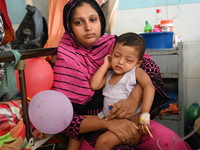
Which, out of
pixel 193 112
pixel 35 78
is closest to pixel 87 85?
pixel 35 78

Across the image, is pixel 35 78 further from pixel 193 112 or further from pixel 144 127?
pixel 193 112

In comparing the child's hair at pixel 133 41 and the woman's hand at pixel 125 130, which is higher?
the child's hair at pixel 133 41

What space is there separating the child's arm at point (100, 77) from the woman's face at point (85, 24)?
Answer: 17cm

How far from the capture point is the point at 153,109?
1.30 m

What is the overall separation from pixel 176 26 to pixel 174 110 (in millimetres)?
1033

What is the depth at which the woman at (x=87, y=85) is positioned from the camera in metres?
1.21

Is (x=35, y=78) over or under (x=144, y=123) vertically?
over

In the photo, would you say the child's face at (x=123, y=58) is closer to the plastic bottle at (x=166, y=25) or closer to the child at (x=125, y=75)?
the child at (x=125, y=75)

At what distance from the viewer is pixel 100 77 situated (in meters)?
1.35

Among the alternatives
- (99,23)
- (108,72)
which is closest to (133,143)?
(108,72)

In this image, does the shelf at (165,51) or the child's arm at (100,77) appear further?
the shelf at (165,51)

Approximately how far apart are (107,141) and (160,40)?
1.34 meters

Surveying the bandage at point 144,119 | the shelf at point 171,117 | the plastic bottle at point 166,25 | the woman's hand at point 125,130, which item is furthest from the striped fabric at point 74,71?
the plastic bottle at point 166,25

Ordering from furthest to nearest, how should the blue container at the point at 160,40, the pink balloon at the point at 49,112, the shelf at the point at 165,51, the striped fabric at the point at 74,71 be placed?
the blue container at the point at 160,40, the shelf at the point at 165,51, the striped fabric at the point at 74,71, the pink balloon at the point at 49,112
